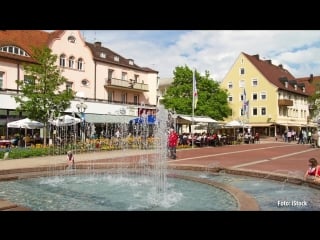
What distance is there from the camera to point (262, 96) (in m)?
70.7

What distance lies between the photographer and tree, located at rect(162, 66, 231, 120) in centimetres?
5556

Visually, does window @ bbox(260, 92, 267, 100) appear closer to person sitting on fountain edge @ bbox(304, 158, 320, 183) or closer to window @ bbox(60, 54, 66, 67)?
window @ bbox(60, 54, 66, 67)

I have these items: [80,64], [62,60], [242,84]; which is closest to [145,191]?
[62,60]

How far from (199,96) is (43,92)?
33537mm

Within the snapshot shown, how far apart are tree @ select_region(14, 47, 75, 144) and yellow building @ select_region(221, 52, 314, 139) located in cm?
4565

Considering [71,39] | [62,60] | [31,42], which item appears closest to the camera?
[31,42]

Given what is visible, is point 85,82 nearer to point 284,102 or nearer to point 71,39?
point 71,39

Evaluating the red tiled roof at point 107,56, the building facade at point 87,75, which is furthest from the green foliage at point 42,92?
the red tiled roof at point 107,56

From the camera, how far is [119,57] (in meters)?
54.0

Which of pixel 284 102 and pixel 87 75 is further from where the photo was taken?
pixel 284 102

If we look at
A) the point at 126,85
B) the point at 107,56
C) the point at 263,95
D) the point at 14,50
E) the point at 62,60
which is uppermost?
the point at 107,56

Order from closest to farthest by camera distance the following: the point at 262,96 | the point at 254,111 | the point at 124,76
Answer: the point at 124,76, the point at 262,96, the point at 254,111
